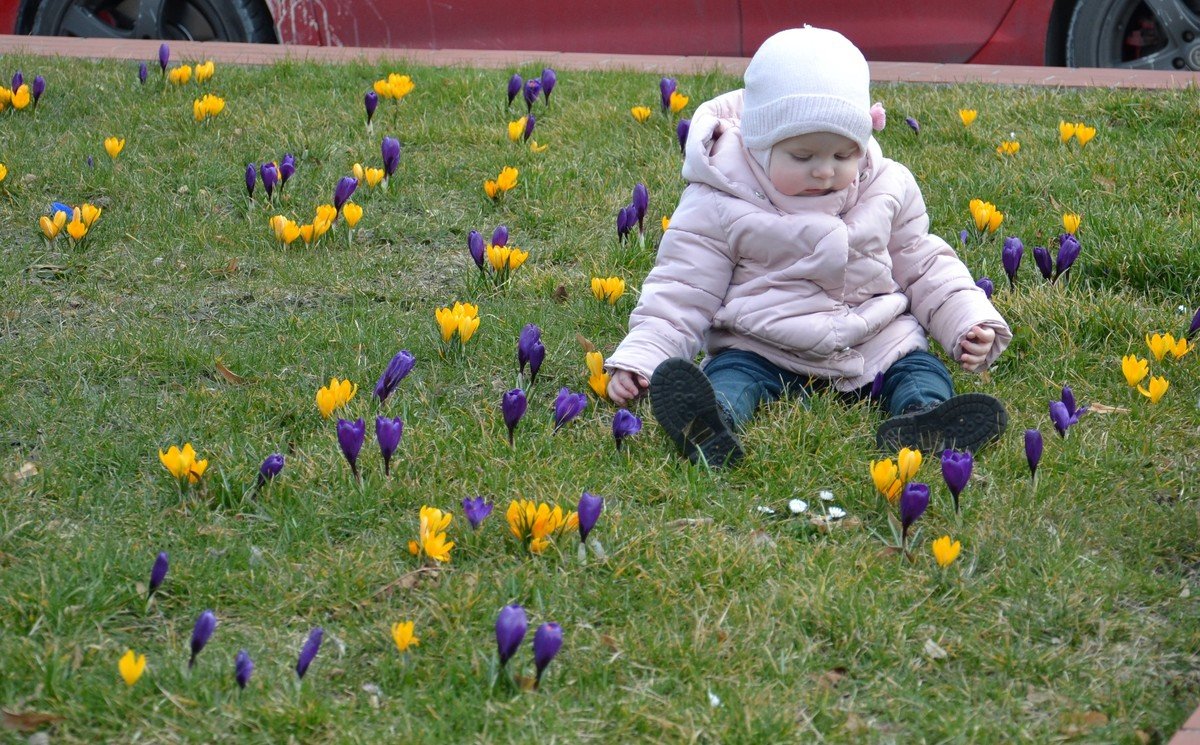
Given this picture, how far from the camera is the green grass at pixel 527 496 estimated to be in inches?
99.5

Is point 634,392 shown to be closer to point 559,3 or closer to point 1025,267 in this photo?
point 1025,267

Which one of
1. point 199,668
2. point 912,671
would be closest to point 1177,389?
point 912,671

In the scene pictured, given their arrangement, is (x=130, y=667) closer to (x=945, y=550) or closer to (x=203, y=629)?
(x=203, y=629)

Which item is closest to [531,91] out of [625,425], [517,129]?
[517,129]

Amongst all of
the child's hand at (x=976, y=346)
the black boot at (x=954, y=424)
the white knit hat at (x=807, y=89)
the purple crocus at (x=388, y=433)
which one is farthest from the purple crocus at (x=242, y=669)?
the child's hand at (x=976, y=346)

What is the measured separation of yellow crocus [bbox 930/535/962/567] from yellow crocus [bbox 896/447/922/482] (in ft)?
0.85

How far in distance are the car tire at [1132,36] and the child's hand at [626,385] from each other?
11.4 ft

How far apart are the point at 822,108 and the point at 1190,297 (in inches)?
64.6

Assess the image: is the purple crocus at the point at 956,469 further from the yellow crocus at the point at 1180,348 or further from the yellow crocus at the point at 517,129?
the yellow crocus at the point at 517,129

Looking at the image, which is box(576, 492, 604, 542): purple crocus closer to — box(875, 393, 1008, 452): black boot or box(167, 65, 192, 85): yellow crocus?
box(875, 393, 1008, 452): black boot

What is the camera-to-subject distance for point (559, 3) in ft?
22.2

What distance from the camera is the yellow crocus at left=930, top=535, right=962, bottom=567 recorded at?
2.87m

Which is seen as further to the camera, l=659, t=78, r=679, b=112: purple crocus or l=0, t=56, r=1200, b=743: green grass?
l=659, t=78, r=679, b=112: purple crocus

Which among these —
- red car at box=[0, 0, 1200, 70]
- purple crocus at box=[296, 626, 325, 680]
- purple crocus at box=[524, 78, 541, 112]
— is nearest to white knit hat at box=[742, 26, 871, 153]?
purple crocus at box=[296, 626, 325, 680]
